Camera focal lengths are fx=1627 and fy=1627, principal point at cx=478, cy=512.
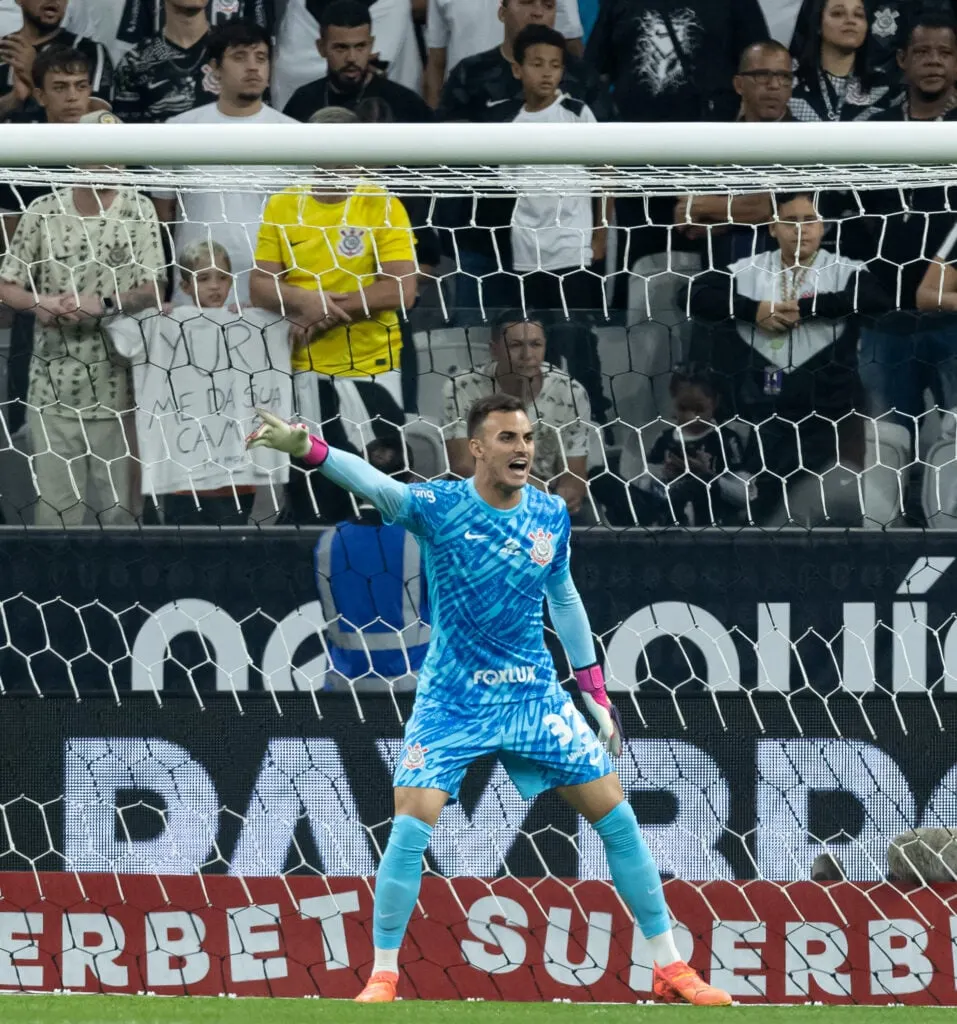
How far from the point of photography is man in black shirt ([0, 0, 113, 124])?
655 centimetres

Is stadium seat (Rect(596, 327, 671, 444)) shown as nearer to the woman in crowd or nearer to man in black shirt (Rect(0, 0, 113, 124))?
the woman in crowd

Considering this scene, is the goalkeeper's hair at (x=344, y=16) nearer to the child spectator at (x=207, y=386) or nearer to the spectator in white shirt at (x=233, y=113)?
the spectator in white shirt at (x=233, y=113)

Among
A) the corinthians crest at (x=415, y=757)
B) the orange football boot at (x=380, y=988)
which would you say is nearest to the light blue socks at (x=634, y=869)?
the corinthians crest at (x=415, y=757)

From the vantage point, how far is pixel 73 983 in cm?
456

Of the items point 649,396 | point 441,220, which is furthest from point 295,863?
point 441,220

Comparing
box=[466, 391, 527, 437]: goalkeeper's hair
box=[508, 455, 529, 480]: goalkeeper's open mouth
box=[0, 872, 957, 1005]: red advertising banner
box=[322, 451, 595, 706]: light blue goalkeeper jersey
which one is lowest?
box=[0, 872, 957, 1005]: red advertising banner

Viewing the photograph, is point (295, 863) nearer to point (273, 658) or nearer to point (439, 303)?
point (273, 658)

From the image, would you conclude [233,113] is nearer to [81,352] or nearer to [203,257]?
[203,257]

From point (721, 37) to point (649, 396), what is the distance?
2315mm

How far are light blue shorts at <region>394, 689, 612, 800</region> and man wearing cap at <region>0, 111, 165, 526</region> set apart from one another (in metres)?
1.17

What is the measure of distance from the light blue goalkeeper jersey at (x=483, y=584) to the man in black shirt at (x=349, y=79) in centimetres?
269

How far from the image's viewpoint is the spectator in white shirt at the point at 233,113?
5551 mm

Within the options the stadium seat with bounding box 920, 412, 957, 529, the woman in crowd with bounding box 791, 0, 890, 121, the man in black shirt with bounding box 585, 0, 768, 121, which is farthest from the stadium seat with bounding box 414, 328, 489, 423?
the woman in crowd with bounding box 791, 0, 890, 121

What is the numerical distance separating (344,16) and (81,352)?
226 cm
